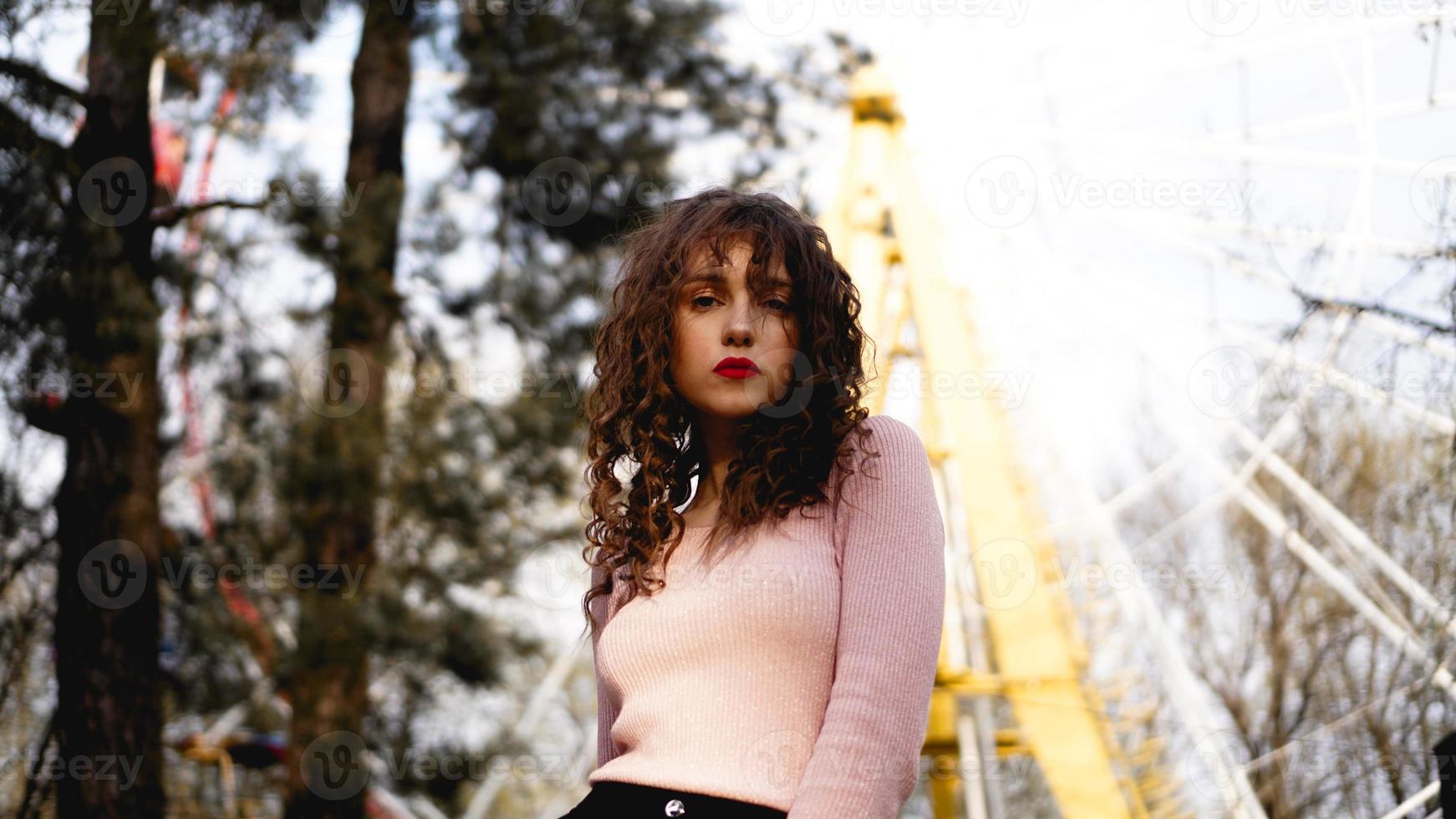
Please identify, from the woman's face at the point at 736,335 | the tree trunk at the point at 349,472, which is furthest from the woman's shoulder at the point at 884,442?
the tree trunk at the point at 349,472

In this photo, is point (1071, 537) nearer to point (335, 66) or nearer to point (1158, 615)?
point (1158, 615)

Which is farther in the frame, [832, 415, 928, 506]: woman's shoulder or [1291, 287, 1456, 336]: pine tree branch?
[1291, 287, 1456, 336]: pine tree branch

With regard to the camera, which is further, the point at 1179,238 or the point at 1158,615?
the point at 1179,238

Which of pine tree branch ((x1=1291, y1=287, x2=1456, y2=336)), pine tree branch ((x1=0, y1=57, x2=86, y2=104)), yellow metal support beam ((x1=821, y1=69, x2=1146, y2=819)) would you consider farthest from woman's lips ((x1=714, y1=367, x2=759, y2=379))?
pine tree branch ((x1=0, y1=57, x2=86, y2=104))

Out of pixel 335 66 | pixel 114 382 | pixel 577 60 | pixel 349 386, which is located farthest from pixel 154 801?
pixel 577 60

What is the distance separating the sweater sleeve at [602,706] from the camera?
5.79 ft

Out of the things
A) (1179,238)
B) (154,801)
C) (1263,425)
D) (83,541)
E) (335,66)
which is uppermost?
(335,66)

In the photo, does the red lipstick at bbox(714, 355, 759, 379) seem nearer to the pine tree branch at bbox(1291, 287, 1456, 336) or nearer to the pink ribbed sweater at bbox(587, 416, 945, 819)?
the pink ribbed sweater at bbox(587, 416, 945, 819)

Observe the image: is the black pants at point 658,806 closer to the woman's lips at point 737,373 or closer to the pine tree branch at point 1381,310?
the woman's lips at point 737,373

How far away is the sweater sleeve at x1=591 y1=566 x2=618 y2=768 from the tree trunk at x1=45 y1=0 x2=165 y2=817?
12.9 feet

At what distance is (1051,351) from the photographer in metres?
8.24

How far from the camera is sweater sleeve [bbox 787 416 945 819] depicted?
142cm

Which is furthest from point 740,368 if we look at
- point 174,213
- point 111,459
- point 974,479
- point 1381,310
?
point 974,479

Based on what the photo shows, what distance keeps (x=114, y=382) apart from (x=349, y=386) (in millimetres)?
1555
